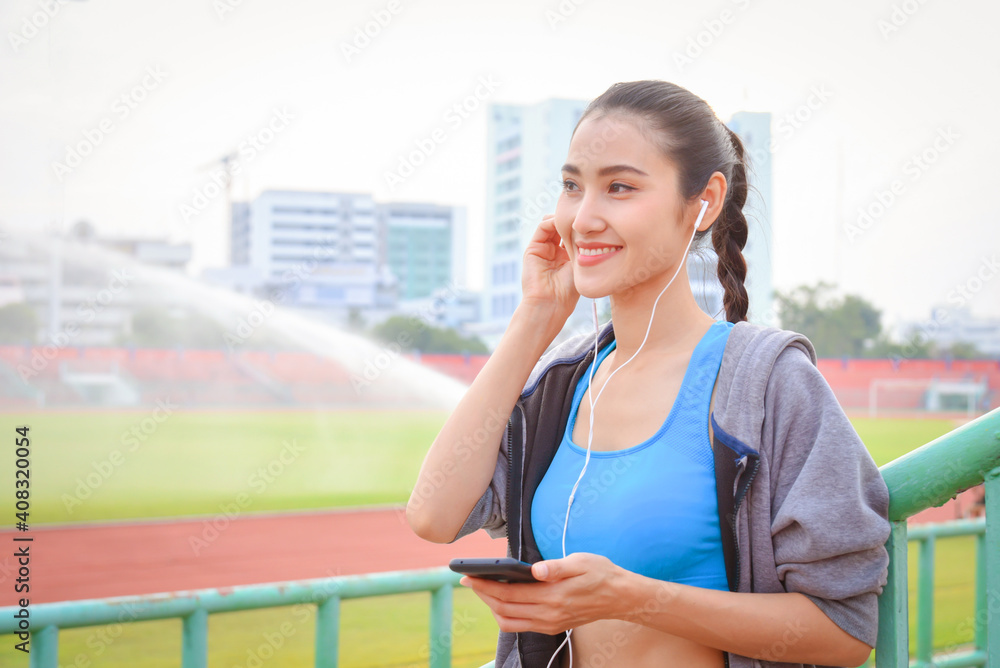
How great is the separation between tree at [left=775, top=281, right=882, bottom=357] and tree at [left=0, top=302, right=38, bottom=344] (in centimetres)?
2919

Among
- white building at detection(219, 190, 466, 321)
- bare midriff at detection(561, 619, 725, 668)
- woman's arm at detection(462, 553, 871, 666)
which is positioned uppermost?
white building at detection(219, 190, 466, 321)

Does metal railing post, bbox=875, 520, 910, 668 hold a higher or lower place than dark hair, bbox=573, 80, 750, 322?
lower

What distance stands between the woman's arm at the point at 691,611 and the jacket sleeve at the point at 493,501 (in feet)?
1.10

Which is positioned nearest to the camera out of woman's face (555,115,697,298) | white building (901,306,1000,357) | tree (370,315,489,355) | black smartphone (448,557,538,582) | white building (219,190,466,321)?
black smartphone (448,557,538,582)

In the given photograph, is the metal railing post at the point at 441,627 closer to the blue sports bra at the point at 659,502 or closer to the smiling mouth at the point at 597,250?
the blue sports bra at the point at 659,502

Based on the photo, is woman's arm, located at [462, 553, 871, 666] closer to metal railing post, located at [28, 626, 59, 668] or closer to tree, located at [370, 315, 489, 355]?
metal railing post, located at [28, 626, 59, 668]

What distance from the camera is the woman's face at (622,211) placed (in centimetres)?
139

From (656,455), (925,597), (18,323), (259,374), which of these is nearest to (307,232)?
(259,374)

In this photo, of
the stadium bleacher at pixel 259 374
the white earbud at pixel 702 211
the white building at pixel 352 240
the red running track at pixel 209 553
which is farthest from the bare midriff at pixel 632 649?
the white building at pixel 352 240

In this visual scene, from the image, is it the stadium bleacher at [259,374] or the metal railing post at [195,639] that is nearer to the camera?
the metal railing post at [195,639]

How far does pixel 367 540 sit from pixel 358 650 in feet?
20.1

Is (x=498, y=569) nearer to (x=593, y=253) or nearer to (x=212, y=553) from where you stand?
(x=593, y=253)

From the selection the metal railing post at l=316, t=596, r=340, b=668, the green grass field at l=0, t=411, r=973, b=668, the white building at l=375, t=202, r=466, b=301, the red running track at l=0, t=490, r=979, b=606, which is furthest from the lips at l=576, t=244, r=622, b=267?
the white building at l=375, t=202, r=466, b=301

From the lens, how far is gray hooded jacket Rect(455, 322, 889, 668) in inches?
41.1
